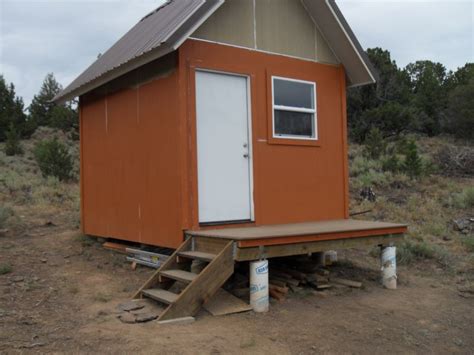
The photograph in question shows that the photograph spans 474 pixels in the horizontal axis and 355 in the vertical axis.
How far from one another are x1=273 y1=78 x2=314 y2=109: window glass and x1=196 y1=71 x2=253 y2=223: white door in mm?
597

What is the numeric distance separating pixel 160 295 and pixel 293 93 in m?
3.87

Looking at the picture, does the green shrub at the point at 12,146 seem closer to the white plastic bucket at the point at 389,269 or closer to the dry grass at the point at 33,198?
the dry grass at the point at 33,198

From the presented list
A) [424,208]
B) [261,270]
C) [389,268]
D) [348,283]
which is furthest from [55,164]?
[261,270]

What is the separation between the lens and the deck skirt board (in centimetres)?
597

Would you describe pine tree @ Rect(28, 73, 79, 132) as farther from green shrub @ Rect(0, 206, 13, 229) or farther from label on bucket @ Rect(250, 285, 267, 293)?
label on bucket @ Rect(250, 285, 267, 293)

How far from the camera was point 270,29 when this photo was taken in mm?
7781

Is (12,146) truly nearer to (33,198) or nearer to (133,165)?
(33,198)

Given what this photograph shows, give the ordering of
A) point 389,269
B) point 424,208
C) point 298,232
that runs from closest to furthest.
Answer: point 298,232
point 389,269
point 424,208

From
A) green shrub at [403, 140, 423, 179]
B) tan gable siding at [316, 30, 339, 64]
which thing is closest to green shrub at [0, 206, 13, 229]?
tan gable siding at [316, 30, 339, 64]

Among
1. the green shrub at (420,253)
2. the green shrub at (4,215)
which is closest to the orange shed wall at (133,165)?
the green shrub at (4,215)

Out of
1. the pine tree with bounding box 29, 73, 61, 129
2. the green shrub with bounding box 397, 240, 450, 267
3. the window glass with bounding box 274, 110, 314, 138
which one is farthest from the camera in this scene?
the pine tree with bounding box 29, 73, 61, 129

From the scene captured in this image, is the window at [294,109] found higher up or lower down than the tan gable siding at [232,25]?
lower down

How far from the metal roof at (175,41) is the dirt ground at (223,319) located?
297 cm

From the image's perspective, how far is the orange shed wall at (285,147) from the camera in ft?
22.4
